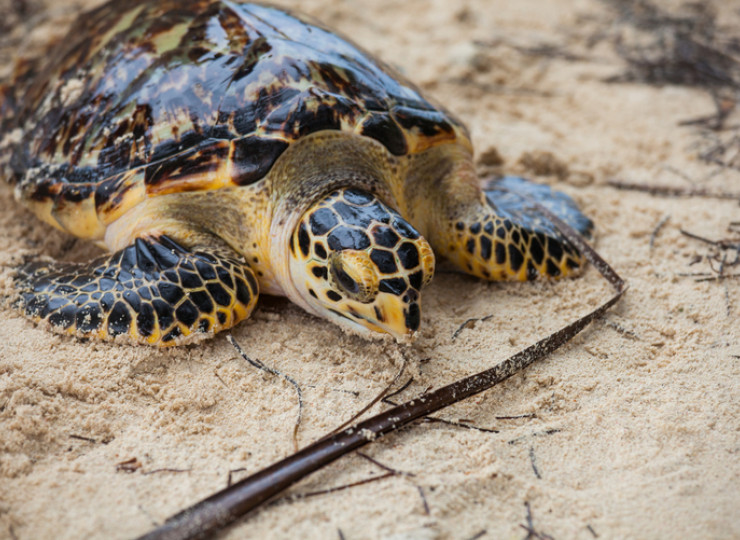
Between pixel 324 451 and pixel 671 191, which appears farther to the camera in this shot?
pixel 671 191

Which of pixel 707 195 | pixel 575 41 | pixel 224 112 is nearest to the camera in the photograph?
pixel 224 112

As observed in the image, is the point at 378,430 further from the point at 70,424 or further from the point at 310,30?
the point at 310,30

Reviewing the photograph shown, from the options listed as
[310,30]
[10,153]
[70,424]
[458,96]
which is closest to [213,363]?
[70,424]

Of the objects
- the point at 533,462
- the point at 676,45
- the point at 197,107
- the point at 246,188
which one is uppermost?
the point at 197,107

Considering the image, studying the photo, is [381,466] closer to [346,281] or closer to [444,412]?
[444,412]

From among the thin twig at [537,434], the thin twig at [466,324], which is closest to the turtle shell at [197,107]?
the thin twig at [466,324]

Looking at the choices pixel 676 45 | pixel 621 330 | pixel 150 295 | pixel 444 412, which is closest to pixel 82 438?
pixel 150 295
